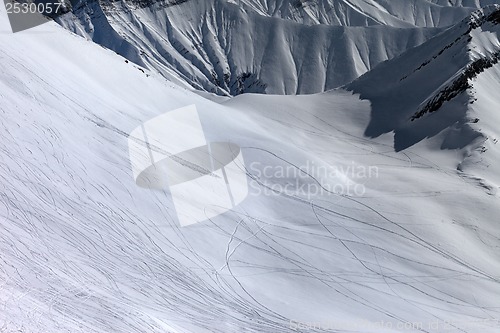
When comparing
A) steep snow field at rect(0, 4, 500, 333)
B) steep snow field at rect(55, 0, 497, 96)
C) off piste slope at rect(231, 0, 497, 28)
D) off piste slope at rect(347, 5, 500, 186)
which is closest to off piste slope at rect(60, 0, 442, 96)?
steep snow field at rect(55, 0, 497, 96)

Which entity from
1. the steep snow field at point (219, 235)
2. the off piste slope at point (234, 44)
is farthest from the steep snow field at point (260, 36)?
the steep snow field at point (219, 235)

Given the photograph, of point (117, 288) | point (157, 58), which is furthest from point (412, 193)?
point (157, 58)

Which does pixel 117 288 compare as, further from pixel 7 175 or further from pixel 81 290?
pixel 7 175

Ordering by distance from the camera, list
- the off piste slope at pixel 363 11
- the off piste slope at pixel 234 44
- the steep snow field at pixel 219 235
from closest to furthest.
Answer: the steep snow field at pixel 219 235 → the off piste slope at pixel 234 44 → the off piste slope at pixel 363 11

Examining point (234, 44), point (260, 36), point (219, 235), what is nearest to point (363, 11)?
point (260, 36)

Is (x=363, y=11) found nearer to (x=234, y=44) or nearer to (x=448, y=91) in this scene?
(x=234, y=44)

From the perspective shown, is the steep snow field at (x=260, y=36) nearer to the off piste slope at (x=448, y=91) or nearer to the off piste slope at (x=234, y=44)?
the off piste slope at (x=234, y=44)
